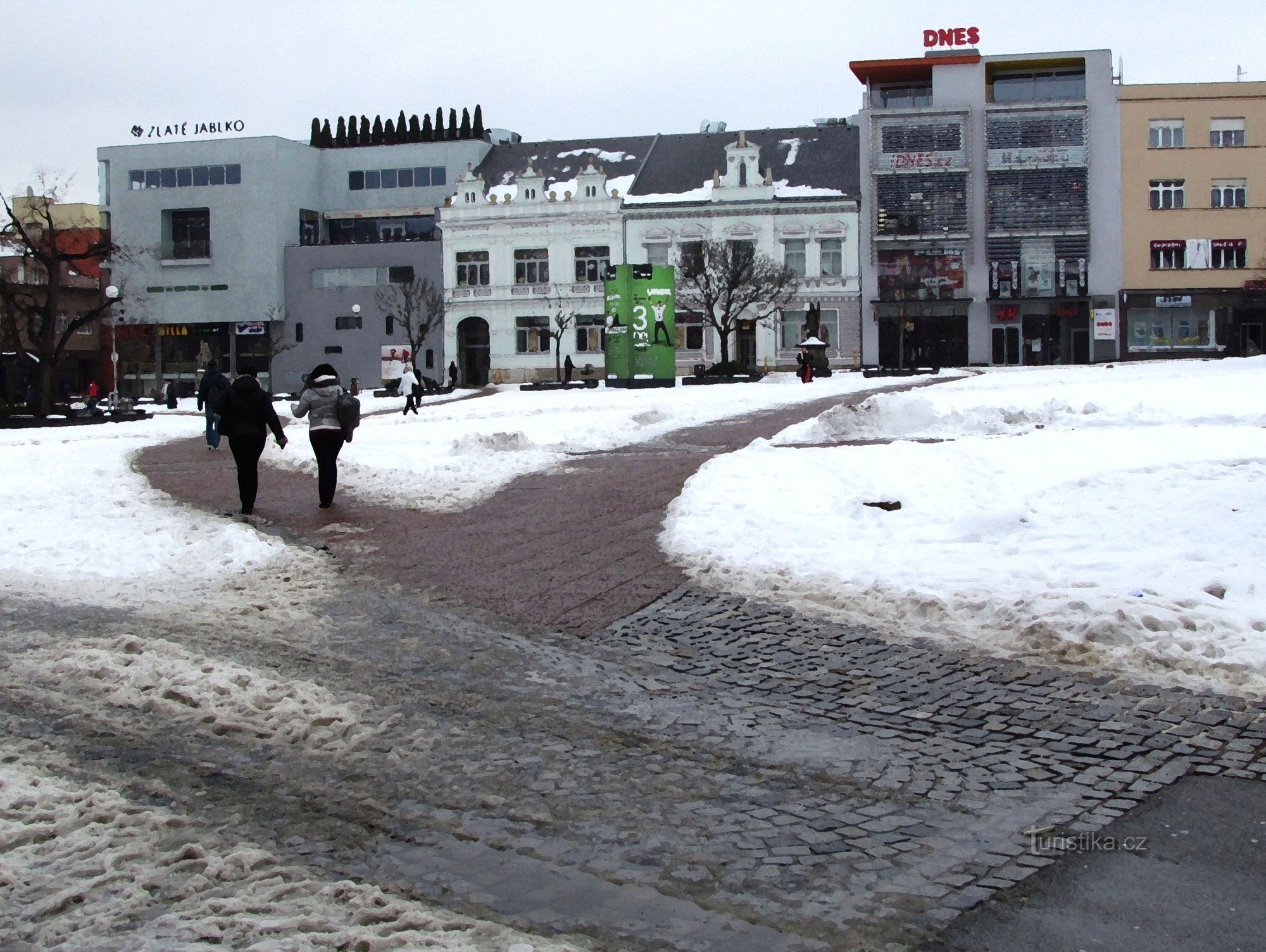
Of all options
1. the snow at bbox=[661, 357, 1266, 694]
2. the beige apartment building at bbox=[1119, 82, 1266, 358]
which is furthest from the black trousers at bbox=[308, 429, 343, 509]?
the beige apartment building at bbox=[1119, 82, 1266, 358]

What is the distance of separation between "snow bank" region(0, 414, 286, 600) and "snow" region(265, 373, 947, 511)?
2365 mm

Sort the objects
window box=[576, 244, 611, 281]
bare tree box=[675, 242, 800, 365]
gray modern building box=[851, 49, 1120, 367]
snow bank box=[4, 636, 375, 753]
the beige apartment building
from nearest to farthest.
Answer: snow bank box=[4, 636, 375, 753]
bare tree box=[675, 242, 800, 365]
the beige apartment building
gray modern building box=[851, 49, 1120, 367]
window box=[576, 244, 611, 281]

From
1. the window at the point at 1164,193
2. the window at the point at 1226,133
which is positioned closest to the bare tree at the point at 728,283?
the window at the point at 1164,193

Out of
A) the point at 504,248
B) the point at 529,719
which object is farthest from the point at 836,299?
the point at 529,719

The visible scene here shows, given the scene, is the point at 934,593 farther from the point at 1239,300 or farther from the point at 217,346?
the point at 217,346

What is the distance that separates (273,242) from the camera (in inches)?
2699

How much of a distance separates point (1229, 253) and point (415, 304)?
1545 inches

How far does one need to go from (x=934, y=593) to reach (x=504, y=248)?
186 feet

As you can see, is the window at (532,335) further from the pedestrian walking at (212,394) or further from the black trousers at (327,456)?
the black trousers at (327,456)

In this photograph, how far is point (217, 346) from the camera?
70312mm

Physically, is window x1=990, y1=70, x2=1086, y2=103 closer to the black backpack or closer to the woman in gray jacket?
the black backpack

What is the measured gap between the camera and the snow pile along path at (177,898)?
3713mm

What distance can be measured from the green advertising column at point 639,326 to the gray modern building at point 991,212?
61.2ft

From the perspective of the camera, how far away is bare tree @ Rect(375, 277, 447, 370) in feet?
197
